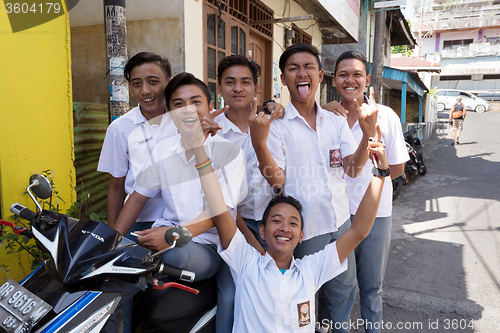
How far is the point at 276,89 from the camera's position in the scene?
7.21m

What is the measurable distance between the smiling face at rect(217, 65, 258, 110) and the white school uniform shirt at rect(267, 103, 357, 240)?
0.95ft

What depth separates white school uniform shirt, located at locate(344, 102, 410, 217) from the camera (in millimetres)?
2293

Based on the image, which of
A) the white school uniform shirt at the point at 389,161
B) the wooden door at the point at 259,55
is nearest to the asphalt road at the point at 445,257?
the white school uniform shirt at the point at 389,161

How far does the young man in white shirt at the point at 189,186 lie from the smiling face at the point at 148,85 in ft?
0.84

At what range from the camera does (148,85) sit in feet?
7.20

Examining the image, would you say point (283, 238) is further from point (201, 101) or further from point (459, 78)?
point (459, 78)

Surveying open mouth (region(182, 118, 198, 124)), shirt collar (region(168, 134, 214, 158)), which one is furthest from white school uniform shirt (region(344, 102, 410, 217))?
open mouth (region(182, 118, 198, 124))

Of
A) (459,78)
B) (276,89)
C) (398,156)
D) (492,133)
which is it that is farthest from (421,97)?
(459,78)

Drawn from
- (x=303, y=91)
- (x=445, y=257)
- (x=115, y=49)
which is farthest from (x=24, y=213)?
(x=445, y=257)

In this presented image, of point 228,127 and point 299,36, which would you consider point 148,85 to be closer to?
point 228,127

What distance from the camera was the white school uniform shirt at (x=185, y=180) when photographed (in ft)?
5.78

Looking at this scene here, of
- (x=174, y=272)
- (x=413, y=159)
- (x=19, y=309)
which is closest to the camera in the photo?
(x=19, y=309)

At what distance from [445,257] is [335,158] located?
2.81 metres

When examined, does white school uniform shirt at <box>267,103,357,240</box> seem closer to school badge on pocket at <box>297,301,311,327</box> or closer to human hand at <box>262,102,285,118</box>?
human hand at <box>262,102,285,118</box>
